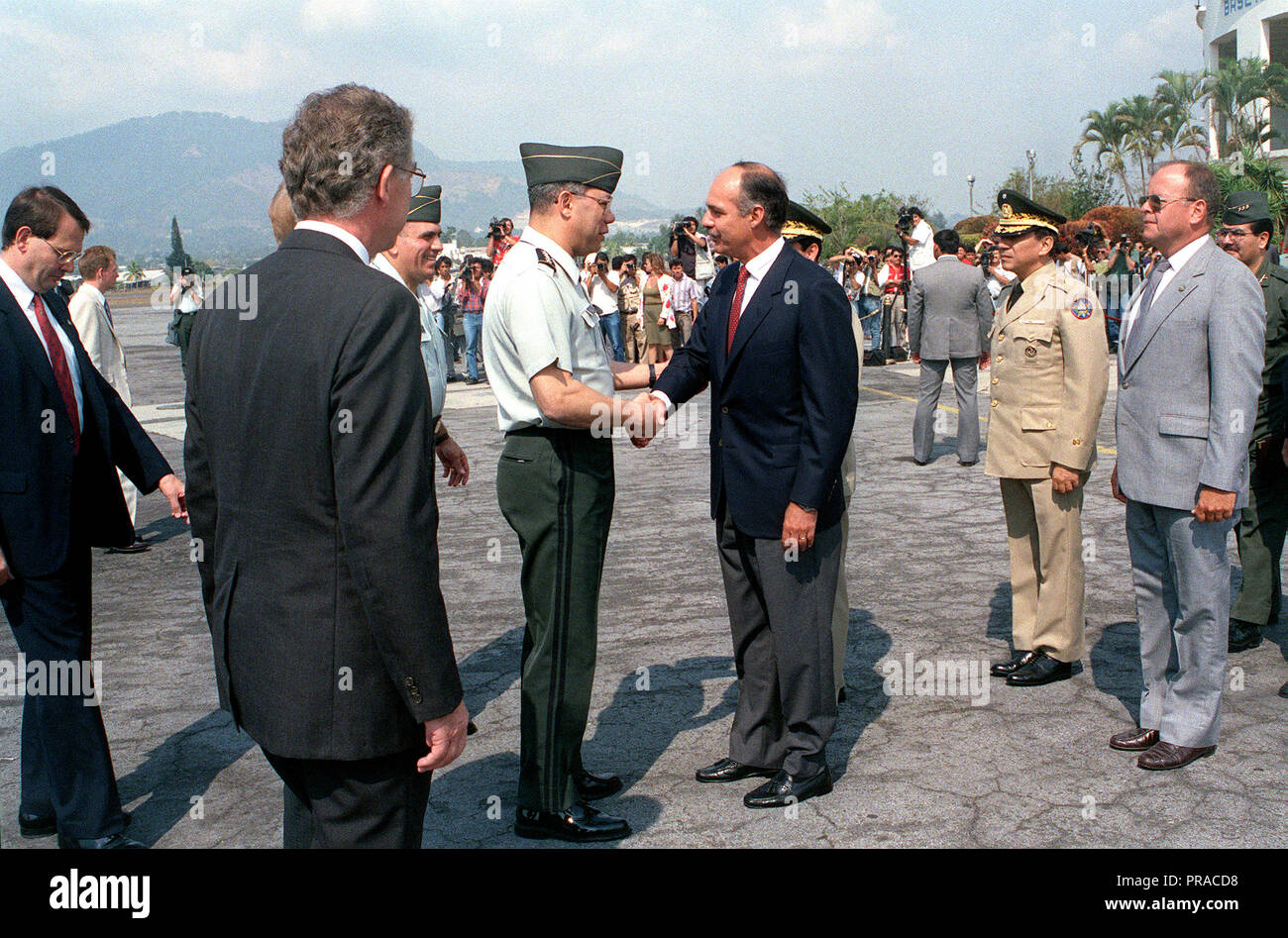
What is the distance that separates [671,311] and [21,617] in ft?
51.9

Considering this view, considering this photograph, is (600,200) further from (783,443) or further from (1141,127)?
(1141,127)

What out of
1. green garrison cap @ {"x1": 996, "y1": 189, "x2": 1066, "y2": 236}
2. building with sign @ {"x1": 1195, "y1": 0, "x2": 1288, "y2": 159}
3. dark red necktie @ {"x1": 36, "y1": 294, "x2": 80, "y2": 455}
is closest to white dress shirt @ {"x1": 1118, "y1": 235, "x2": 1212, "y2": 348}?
green garrison cap @ {"x1": 996, "y1": 189, "x2": 1066, "y2": 236}

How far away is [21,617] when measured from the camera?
3545 millimetres

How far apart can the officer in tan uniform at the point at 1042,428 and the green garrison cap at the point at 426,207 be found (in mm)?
2504

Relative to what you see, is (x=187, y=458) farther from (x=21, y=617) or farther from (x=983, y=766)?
(x=983, y=766)

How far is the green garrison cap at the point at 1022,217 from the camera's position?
16.7 feet

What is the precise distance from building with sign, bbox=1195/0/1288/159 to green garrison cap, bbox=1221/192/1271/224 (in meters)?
46.1

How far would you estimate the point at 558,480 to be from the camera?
11.7ft

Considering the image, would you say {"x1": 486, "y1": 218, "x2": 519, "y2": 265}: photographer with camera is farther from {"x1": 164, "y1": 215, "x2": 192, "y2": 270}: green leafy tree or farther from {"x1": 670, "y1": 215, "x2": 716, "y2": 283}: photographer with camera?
{"x1": 164, "y1": 215, "x2": 192, "y2": 270}: green leafy tree

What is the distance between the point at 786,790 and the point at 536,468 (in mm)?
1377

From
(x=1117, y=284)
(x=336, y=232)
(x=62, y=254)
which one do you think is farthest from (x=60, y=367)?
(x=1117, y=284)

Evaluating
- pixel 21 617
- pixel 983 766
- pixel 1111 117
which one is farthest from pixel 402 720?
pixel 1111 117

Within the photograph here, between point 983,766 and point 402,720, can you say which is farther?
point 983,766
